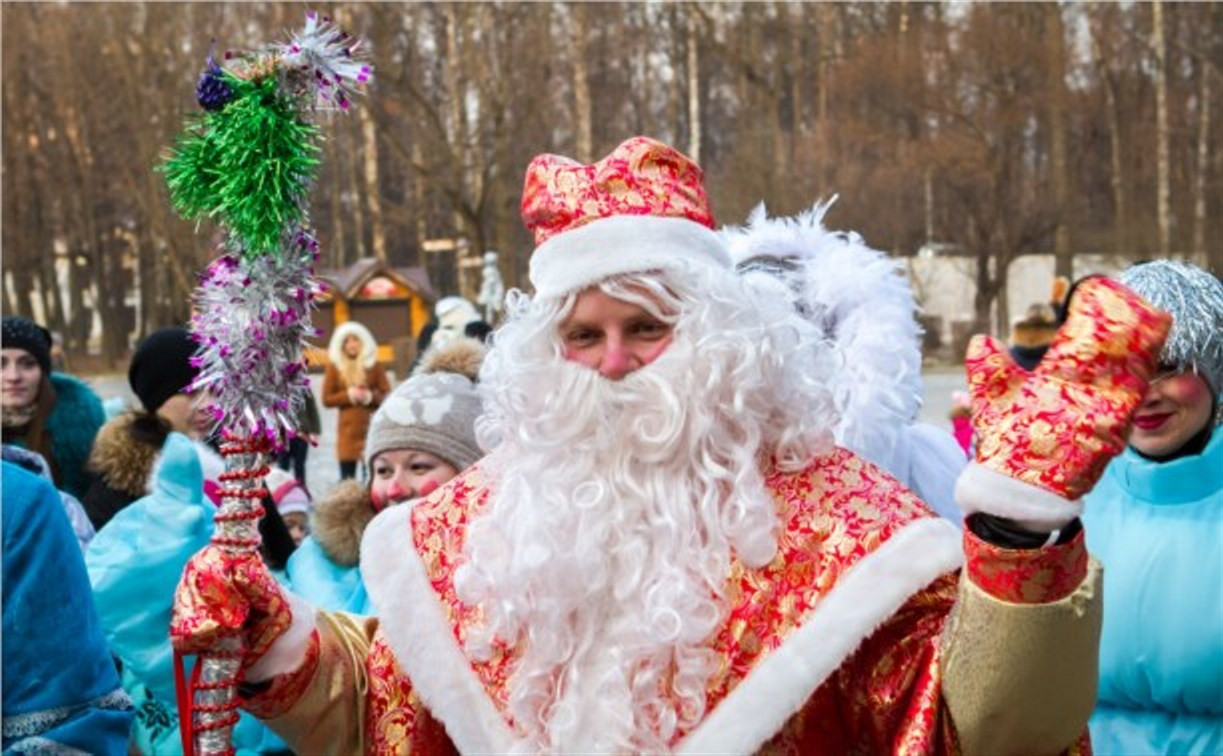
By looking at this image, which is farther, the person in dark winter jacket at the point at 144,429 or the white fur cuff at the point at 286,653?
the person in dark winter jacket at the point at 144,429

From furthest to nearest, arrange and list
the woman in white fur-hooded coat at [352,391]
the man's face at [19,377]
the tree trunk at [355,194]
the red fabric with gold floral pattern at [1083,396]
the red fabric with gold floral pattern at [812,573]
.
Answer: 1. the tree trunk at [355,194]
2. the woman in white fur-hooded coat at [352,391]
3. the man's face at [19,377]
4. the red fabric with gold floral pattern at [812,573]
5. the red fabric with gold floral pattern at [1083,396]

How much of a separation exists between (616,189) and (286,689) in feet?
3.15

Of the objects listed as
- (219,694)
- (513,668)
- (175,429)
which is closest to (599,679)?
(513,668)

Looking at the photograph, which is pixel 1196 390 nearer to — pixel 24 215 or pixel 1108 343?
pixel 1108 343

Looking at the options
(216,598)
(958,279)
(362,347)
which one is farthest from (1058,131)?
(216,598)

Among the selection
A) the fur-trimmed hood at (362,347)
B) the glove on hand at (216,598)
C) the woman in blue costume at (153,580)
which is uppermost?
the glove on hand at (216,598)

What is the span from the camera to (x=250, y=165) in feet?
8.97

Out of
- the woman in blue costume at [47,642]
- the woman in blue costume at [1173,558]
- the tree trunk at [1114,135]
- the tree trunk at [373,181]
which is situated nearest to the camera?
the woman in blue costume at [47,642]

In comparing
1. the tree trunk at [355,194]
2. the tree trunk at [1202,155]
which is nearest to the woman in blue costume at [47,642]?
the tree trunk at [1202,155]

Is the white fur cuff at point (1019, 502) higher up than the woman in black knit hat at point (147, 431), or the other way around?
the white fur cuff at point (1019, 502)

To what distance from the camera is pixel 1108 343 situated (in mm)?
2188

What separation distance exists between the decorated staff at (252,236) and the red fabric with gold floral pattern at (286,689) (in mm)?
68

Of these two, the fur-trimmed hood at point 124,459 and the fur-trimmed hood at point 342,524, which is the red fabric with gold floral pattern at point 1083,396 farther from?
the fur-trimmed hood at point 124,459

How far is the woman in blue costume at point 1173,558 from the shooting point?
12.1ft
